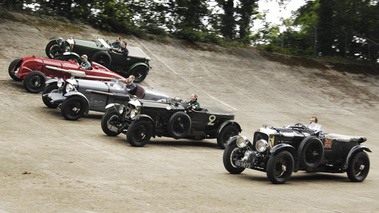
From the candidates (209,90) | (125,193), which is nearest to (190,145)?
(125,193)

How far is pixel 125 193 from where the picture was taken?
24.9 ft

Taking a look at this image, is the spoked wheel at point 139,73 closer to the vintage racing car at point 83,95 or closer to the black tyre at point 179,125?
the vintage racing car at point 83,95

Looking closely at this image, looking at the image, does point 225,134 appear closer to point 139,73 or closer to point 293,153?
point 293,153

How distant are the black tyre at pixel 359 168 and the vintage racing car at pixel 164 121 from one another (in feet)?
14.0

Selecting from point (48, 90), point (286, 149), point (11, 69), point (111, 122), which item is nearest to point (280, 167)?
point (286, 149)

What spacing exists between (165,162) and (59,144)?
8.74ft

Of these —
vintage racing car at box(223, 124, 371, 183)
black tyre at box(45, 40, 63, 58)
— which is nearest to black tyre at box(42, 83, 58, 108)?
black tyre at box(45, 40, 63, 58)

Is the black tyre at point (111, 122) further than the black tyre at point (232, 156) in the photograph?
Yes

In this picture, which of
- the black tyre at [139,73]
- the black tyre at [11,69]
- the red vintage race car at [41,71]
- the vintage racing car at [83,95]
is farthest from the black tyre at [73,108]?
the black tyre at [139,73]

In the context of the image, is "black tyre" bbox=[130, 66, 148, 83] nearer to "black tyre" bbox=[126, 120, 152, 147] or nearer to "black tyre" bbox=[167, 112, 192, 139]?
"black tyre" bbox=[167, 112, 192, 139]

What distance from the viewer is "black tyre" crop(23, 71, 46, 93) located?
16.7m

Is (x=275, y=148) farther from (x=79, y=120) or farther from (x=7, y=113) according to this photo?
(x=7, y=113)

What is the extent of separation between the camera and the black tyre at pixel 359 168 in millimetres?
11109

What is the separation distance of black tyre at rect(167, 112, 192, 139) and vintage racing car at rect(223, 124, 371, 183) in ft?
10.6
